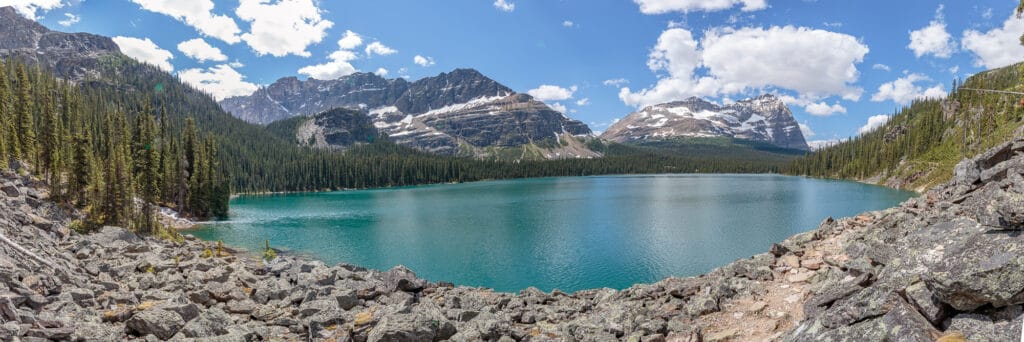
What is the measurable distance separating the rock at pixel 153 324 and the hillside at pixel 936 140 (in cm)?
10386

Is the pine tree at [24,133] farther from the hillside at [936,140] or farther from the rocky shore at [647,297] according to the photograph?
the hillside at [936,140]

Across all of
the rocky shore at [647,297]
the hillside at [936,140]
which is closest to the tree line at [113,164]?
the rocky shore at [647,297]

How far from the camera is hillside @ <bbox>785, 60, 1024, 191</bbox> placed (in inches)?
3740

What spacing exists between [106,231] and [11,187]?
10714mm

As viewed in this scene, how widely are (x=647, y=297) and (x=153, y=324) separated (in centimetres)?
1656

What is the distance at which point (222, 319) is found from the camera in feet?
46.8

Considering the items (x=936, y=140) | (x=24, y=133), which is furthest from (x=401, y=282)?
(x=936, y=140)

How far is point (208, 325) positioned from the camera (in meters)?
13.6

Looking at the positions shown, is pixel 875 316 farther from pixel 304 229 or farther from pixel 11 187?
pixel 304 229

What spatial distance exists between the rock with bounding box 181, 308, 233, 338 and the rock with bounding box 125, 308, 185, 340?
36cm

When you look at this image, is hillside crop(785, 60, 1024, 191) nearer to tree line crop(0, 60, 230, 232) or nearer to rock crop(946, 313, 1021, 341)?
rock crop(946, 313, 1021, 341)

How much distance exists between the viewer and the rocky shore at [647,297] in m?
7.64

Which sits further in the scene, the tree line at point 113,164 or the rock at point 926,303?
the tree line at point 113,164

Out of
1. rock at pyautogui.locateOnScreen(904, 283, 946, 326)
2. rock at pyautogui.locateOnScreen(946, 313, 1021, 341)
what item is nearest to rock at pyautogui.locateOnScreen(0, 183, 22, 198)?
rock at pyautogui.locateOnScreen(904, 283, 946, 326)
